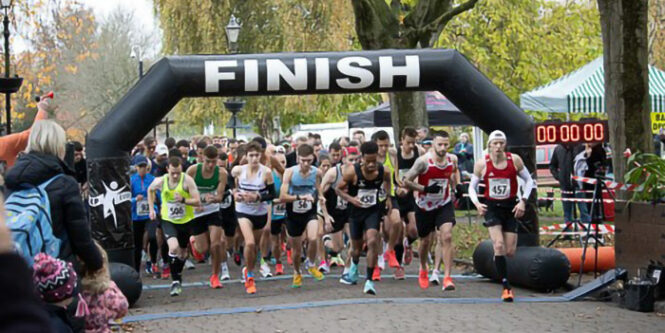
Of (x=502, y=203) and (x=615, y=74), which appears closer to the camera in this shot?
(x=502, y=203)

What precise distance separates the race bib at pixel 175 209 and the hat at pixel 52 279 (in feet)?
25.1

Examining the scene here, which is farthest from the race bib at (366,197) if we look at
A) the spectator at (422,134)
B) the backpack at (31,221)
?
the backpack at (31,221)

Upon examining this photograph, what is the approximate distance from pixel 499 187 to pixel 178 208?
3.97 m

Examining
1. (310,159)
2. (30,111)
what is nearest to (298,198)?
(310,159)

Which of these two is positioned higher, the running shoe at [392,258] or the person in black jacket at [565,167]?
the person in black jacket at [565,167]

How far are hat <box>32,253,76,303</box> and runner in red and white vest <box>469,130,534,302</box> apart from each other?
23.3 feet

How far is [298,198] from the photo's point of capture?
13.8 meters

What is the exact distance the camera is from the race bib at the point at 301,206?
13961 mm

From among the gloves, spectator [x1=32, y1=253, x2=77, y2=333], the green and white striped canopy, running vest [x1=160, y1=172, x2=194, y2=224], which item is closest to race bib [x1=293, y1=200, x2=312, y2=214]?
running vest [x1=160, y1=172, x2=194, y2=224]

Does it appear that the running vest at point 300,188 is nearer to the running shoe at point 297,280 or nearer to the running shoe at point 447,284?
the running shoe at point 297,280

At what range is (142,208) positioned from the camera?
49.4 ft

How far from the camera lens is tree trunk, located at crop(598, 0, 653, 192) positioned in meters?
14.5

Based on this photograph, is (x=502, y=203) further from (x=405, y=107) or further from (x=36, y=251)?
(x=405, y=107)

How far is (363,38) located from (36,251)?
15736 mm
